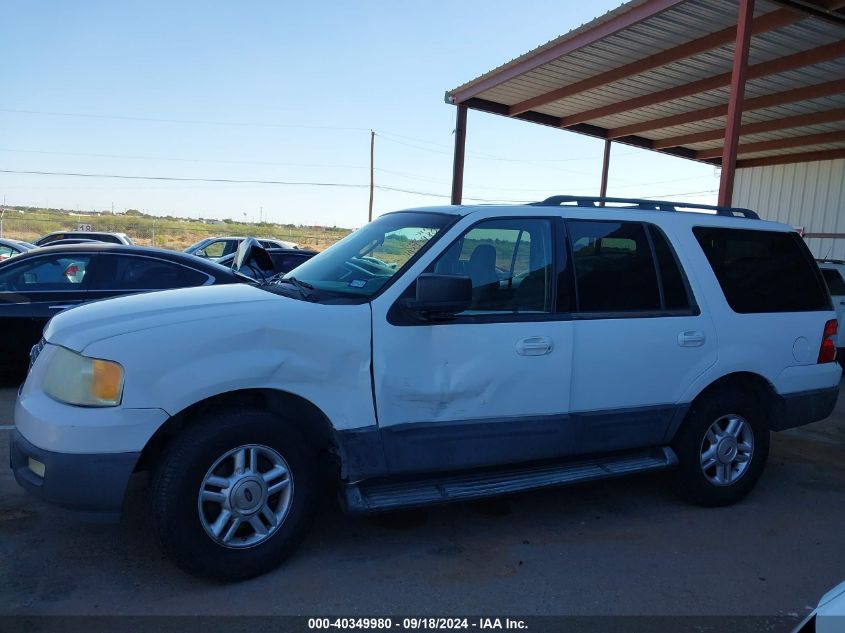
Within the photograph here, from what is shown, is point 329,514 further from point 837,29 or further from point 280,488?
point 837,29

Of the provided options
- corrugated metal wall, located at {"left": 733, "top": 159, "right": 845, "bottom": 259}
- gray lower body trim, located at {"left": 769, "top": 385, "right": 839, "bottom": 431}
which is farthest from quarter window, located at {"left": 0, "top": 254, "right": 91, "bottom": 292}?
corrugated metal wall, located at {"left": 733, "top": 159, "right": 845, "bottom": 259}

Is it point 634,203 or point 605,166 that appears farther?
point 605,166

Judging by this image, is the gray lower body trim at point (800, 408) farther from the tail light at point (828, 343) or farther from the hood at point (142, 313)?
the hood at point (142, 313)

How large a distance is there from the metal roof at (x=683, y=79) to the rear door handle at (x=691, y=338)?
6.32 metres

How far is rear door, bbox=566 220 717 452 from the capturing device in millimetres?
3928

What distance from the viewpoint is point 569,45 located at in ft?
34.6

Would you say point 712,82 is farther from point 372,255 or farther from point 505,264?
point 372,255

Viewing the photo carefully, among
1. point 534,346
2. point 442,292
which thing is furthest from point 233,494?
point 534,346

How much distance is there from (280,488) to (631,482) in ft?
9.33

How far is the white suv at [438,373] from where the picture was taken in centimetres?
302

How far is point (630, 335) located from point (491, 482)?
1.24 metres

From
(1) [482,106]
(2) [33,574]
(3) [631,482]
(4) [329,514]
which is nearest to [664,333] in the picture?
(3) [631,482]

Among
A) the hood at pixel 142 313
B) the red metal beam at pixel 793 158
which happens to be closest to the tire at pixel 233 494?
the hood at pixel 142 313

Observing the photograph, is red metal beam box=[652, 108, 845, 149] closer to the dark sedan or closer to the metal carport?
the metal carport
